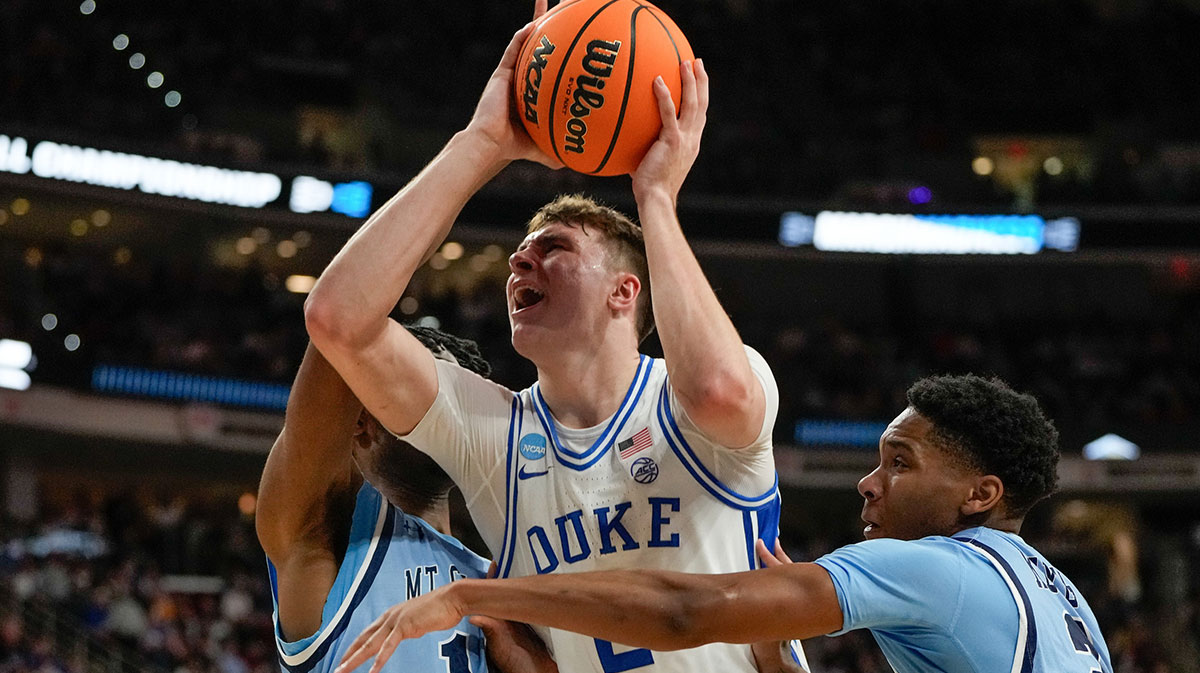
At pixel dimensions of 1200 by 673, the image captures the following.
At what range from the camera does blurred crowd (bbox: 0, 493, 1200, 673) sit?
13.4 meters

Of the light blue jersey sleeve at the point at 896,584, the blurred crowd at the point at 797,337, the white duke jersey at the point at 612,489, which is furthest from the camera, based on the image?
the blurred crowd at the point at 797,337

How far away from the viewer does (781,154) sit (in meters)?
25.5

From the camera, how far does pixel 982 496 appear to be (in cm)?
307

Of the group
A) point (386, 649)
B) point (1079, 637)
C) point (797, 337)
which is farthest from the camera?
point (797, 337)

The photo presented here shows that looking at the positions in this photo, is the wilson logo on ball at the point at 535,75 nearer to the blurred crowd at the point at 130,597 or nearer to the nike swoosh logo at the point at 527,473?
the nike swoosh logo at the point at 527,473

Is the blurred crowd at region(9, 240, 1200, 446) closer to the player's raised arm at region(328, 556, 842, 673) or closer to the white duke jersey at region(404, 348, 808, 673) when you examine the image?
the white duke jersey at region(404, 348, 808, 673)

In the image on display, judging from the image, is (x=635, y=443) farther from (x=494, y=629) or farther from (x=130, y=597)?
(x=130, y=597)

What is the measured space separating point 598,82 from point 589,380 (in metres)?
0.76

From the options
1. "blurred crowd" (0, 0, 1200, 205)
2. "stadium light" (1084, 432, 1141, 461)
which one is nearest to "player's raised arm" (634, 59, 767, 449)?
"blurred crowd" (0, 0, 1200, 205)

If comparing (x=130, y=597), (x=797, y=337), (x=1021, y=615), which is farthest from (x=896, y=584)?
(x=797, y=337)

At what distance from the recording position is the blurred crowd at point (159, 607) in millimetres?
13414

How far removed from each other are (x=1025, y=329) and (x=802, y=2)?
987 cm

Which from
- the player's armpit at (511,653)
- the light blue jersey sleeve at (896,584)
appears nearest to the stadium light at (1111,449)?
the player's armpit at (511,653)

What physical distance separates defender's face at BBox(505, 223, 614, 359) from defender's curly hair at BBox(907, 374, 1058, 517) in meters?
0.87
